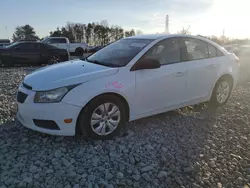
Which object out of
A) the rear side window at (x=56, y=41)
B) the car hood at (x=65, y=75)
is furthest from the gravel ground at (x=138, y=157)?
the rear side window at (x=56, y=41)

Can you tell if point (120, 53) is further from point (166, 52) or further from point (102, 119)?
point (102, 119)

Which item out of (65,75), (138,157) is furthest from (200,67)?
(65,75)

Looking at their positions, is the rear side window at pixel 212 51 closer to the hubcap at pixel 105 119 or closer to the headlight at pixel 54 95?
the hubcap at pixel 105 119

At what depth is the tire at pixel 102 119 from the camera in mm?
3389

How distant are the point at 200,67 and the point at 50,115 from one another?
2879mm

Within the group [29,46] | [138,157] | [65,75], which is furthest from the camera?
[29,46]

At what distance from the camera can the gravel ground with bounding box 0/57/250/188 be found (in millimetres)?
2762

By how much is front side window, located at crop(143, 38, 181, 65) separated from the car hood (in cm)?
80

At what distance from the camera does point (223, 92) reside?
5.26 m

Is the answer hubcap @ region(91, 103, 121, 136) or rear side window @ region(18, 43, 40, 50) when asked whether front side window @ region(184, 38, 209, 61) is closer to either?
hubcap @ region(91, 103, 121, 136)

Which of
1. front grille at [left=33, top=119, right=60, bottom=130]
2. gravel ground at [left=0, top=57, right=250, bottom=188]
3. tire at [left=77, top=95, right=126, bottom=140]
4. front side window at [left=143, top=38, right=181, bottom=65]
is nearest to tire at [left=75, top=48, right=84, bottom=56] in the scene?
gravel ground at [left=0, top=57, right=250, bottom=188]

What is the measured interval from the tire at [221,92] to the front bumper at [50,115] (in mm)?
3105

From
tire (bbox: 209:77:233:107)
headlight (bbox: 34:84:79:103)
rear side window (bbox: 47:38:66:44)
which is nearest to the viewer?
headlight (bbox: 34:84:79:103)

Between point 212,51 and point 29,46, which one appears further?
point 29,46
